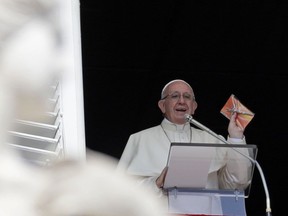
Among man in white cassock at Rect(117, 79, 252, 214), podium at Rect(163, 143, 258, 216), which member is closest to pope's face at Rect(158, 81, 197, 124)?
man in white cassock at Rect(117, 79, 252, 214)

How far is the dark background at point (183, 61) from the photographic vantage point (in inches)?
202

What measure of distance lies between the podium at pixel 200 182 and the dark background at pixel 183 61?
1.89 metres

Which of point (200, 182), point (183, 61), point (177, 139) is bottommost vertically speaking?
point (200, 182)

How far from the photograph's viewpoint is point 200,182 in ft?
10.8

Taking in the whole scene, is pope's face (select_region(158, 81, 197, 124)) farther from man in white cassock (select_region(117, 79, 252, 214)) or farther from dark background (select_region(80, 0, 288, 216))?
dark background (select_region(80, 0, 288, 216))

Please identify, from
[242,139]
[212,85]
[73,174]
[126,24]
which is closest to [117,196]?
[73,174]

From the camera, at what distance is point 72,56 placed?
70 centimetres

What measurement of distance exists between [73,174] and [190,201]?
2.75 metres

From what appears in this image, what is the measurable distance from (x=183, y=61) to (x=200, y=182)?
246 centimetres

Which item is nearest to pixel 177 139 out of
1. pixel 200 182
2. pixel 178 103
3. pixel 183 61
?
pixel 178 103

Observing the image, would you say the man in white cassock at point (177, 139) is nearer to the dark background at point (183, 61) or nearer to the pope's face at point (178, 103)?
the pope's face at point (178, 103)

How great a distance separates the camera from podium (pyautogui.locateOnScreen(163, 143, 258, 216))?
3191 mm

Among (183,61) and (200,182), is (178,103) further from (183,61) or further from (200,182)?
(183,61)

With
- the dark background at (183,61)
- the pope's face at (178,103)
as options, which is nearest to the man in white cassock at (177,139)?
the pope's face at (178,103)
